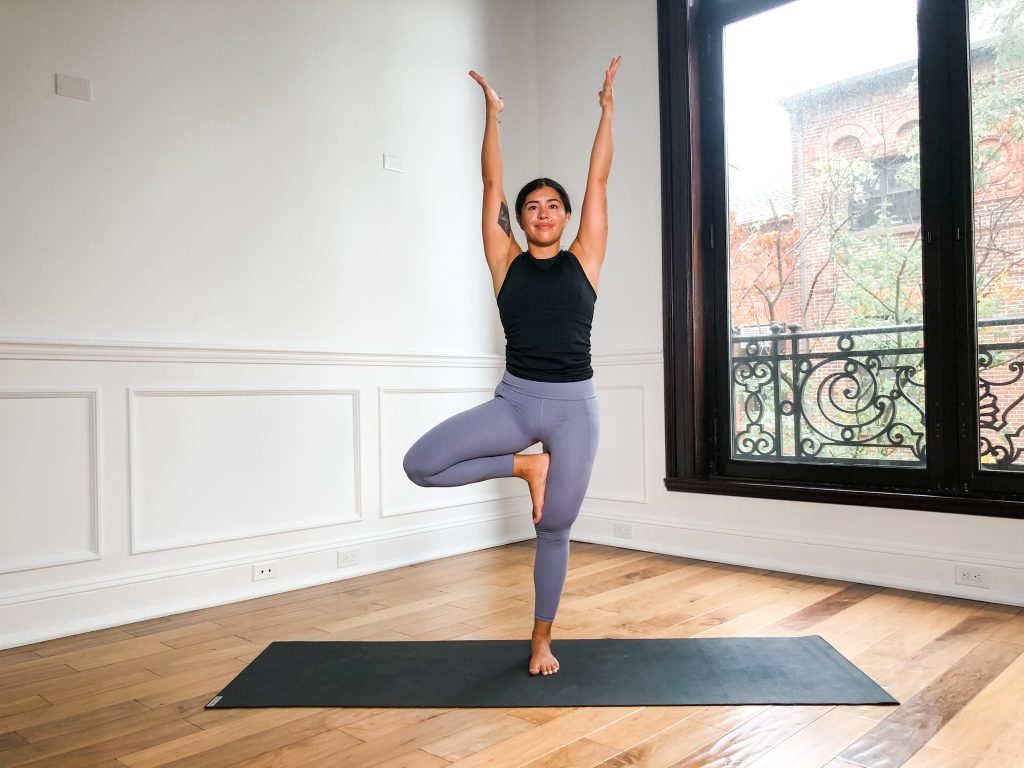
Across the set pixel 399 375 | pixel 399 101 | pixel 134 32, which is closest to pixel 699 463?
pixel 399 375

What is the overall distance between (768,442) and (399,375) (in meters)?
1.84

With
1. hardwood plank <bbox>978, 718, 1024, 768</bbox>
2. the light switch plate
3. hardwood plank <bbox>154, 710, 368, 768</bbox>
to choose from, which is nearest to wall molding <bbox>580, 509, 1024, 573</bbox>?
hardwood plank <bbox>978, 718, 1024, 768</bbox>

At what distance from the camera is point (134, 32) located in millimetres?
3096

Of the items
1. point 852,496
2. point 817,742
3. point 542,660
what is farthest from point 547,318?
point 852,496

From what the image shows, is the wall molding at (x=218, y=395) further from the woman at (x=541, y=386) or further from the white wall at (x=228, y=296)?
the woman at (x=541, y=386)

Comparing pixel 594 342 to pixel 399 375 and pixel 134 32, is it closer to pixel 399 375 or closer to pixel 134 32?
pixel 399 375

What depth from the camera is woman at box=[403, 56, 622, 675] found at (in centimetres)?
227

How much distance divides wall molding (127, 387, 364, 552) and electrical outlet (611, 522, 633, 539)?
1397mm

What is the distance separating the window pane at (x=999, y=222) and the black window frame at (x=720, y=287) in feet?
0.14

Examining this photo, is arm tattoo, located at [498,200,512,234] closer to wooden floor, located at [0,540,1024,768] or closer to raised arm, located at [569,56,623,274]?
raised arm, located at [569,56,623,274]

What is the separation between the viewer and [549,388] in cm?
229

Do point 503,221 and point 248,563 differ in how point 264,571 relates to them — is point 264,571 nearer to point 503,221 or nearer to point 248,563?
point 248,563

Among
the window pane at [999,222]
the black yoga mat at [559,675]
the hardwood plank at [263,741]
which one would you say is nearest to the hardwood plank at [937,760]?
the black yoga mat at [559,675]

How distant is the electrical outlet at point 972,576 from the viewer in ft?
10.1
